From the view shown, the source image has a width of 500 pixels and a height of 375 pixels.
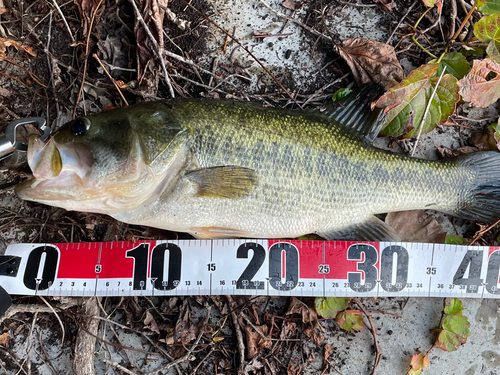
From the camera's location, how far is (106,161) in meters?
2.17

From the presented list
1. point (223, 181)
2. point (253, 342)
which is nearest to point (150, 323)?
point (253, 342)

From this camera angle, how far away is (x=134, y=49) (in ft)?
10.1

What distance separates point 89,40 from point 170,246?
6.16 ft

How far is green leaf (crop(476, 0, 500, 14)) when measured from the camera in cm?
283

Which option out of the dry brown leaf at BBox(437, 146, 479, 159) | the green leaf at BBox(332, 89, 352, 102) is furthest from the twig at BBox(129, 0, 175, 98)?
the dry brown leaf at BBox(437, 146, 479, 159)

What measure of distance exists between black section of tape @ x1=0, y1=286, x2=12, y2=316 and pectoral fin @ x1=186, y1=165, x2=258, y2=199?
5.57 feet

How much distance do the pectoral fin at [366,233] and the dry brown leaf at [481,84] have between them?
1249 millimetres

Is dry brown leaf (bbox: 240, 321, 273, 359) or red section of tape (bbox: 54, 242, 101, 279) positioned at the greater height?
red section of tape (bbox: 54, 242, 101, 279)

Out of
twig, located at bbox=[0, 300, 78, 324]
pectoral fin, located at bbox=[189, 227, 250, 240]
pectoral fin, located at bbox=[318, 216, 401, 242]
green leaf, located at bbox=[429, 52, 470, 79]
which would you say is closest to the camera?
pectoral fin, located at bbox=[189, 227, 250, 240]

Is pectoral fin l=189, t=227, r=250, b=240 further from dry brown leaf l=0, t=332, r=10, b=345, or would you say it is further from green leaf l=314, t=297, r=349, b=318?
dry brown leaf l=0, t=332, r=10, b=345

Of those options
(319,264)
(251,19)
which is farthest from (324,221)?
(251,19)

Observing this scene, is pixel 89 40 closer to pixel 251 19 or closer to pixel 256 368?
pixel 251 19

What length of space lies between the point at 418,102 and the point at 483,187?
2.87ft

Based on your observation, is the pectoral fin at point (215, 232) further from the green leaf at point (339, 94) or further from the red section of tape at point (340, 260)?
the green leaf at point (339, 94)
